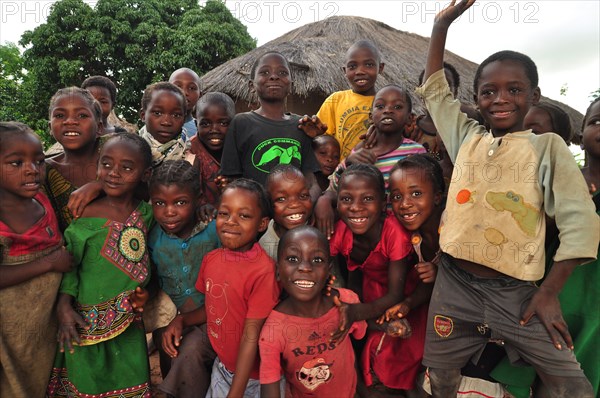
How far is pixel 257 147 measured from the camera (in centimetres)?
284

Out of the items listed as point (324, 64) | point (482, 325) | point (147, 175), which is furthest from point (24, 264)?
point (324, 64)

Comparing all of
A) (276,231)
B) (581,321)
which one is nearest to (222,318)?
(276,231)

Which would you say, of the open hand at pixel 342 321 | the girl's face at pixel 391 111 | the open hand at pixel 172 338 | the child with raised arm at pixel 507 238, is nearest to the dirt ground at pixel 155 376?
the open hand at pixel 172 338

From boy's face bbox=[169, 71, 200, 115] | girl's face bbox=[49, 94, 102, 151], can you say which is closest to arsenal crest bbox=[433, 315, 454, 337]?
girl's face bbox=[49, 94, 102, 151]

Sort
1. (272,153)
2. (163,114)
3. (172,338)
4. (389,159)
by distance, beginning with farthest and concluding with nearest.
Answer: (163,114), (272,153), (389,159), (172,338)

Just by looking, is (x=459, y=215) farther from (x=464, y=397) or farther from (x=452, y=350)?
(x=464, y=397)

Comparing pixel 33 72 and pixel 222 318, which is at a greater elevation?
pixel 33 72

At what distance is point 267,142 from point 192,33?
1031 cm

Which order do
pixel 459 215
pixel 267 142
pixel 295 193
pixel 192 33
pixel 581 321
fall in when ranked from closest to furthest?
pixel 459 215 → pixel 581 321 → pixel 295 193 → pixel 267 142 → pixel 192 33

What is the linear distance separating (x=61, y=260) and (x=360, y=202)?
1.61m

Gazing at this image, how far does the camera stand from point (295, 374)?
1.98 metres

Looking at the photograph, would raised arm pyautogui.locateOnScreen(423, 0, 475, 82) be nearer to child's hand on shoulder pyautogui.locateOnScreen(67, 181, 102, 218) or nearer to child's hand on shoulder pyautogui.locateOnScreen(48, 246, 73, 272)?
child's hand on shoulder pyautogui.locateOnScreen(67, 181, 102, 218)

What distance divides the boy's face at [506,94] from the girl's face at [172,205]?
1.65 meters

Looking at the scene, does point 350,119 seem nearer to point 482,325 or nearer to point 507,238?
point 507,238
